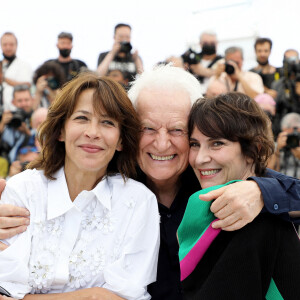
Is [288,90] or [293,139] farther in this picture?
[288,90]

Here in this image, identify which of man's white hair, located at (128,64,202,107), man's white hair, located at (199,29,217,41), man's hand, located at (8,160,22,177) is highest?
man's white hair, located at (199,29,217,41)

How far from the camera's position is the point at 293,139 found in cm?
378

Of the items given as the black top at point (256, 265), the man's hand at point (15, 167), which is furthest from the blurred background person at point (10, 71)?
the black top at point (256, 265)

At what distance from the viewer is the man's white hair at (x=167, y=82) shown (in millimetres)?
2166

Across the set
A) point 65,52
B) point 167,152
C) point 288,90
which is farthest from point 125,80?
point 167,152

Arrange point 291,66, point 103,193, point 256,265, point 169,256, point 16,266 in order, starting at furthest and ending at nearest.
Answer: point 291,66, point 169,256, point 103,193, point 16,266, point 256,265

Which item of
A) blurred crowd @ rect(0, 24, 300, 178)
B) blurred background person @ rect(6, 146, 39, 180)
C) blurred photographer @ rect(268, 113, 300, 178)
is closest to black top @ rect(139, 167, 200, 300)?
blurred photographer @ rect(268, 113, 300, 178)

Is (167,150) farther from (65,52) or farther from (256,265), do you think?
(65,52)

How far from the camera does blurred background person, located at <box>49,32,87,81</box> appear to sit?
4.59 m

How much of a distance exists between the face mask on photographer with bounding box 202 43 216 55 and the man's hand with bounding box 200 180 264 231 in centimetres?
330

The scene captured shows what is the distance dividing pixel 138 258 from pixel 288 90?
2822mm

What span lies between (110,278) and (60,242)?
271 millimetres

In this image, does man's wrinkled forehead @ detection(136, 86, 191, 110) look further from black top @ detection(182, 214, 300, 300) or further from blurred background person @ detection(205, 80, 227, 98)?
blurred background person @ detection(205, 80, 227, 98)

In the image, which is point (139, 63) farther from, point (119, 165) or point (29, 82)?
point (119, 165)
